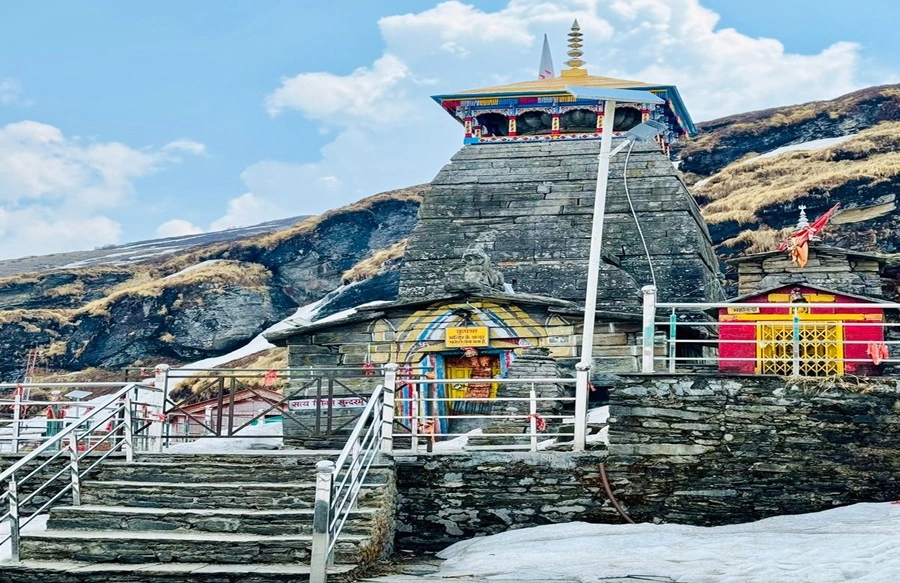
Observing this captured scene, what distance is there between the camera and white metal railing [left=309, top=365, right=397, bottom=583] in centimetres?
998

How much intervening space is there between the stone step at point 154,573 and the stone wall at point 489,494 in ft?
8.80

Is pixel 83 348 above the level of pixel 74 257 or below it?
below

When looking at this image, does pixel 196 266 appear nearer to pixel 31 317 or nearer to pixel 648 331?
pixel 31 317

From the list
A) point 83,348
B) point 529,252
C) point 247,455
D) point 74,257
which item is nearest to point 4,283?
point 83,348

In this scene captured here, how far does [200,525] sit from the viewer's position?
449 inches

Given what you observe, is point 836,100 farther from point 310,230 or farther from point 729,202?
point 310,230

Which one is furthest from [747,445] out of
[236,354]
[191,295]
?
[191,295]

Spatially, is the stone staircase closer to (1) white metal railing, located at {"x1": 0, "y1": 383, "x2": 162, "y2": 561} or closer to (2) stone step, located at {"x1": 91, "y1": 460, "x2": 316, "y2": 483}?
(2) stone step, located at {"x1": 91, "y1": 460, "x2": 316, "y2": 483}

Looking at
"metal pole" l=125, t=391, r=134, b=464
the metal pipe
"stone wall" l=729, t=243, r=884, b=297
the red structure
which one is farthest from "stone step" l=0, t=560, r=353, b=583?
"stone wall" l=729, t=243, r=884, b=297

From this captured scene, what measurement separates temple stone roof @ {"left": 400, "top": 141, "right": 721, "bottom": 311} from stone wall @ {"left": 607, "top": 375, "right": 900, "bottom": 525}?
10.3m

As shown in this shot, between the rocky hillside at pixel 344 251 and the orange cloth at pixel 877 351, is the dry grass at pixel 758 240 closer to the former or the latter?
the rocky hillside at pixel 344 251

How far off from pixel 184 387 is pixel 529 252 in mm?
20092

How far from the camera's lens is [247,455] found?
12781 millimetres

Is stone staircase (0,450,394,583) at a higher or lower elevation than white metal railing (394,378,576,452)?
lower
